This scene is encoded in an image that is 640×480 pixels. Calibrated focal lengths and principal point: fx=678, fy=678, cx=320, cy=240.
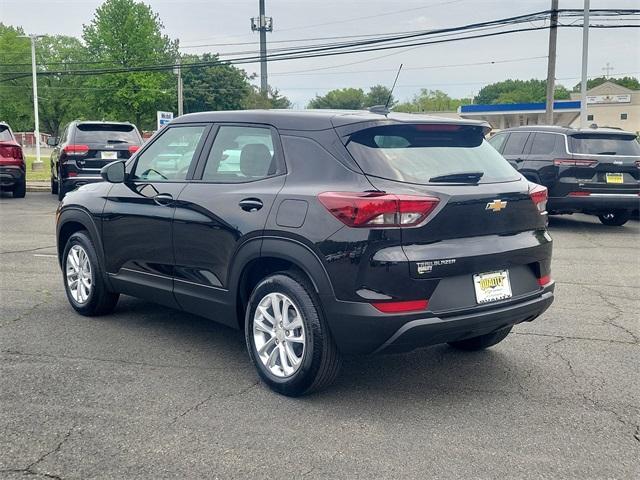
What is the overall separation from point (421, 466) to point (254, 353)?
1.44 meters

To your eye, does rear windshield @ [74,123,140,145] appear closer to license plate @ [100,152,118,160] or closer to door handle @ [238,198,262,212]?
license plate @ [100,152,118,160]

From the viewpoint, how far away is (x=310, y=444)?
3.48 m

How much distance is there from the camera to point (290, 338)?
4082mm

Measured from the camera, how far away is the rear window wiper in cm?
395

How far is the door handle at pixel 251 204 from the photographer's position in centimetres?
420

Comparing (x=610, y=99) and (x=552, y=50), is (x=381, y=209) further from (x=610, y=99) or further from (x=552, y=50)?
(x=610, y=99)

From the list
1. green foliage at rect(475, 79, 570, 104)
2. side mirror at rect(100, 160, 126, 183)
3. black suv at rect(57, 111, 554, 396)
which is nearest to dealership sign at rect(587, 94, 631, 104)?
green foliage at rect(475, 79, 570, 104)

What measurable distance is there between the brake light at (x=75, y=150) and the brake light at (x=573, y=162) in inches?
388

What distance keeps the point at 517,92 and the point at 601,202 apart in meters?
99.3

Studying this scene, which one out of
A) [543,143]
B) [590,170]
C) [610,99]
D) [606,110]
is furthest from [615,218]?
[610,99]

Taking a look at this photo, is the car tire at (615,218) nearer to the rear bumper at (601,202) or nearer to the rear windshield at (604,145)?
the rear bumper at (601,202)

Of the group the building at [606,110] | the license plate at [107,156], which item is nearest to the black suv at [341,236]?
the license plate at [107,156]

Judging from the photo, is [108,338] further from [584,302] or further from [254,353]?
[584,302]

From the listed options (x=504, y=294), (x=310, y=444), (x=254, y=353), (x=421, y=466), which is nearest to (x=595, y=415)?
(x=504, y=294)
